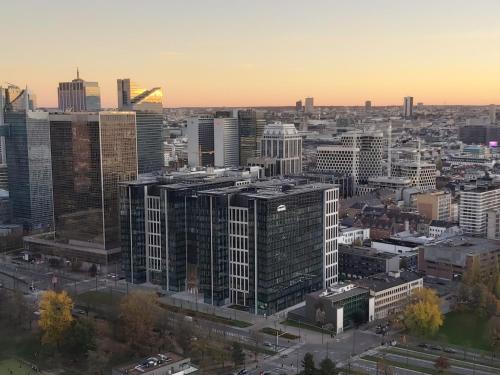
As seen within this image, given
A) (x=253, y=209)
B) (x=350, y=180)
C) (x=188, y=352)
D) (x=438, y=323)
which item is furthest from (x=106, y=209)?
(x=350, y=180)

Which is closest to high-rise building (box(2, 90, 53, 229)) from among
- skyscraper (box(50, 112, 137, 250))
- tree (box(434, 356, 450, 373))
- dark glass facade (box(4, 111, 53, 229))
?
dark glass facade (box(4, 111, 53, 229))

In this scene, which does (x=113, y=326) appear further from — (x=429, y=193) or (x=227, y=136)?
(x=227, y=136)

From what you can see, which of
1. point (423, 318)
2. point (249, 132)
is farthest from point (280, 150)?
point (423, 318)

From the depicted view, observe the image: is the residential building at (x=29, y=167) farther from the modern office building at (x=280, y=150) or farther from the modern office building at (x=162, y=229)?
the modern office building at (x=280, y=150)

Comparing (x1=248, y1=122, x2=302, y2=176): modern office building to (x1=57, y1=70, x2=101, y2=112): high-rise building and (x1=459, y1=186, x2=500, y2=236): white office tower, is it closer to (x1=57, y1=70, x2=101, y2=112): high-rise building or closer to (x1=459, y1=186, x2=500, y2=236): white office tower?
(x1=57, y1=70, x2=101, y2=112): high-rise building

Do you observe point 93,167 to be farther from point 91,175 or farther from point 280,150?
point 280,150

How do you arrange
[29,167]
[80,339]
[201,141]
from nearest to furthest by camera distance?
[80,339], [29,167], [201,141]
